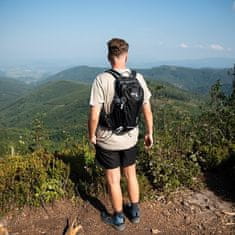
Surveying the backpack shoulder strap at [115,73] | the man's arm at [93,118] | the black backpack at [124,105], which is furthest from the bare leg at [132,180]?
the backpack shoulder strap at [115,73]

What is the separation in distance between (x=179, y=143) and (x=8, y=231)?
2762 millimetres

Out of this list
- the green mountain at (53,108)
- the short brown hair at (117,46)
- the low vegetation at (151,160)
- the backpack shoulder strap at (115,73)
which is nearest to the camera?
the short brown hair at (117,46)

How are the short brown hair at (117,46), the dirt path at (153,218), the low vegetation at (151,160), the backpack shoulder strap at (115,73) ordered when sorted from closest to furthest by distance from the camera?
1. the short brown hair at (117,46)
2. the backpack shoulder strap at (115,73)
3. the dirt path at (153,218)
4. the low vegetation at (151,160)

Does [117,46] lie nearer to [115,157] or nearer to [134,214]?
[115,157]

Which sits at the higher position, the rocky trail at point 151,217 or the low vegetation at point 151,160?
the low vegetation at point 151,160

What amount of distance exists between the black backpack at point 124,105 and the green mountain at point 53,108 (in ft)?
264

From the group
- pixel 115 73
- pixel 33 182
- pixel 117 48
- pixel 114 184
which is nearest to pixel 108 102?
pixel 115 73

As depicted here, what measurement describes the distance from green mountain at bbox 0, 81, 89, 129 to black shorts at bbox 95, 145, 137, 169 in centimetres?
8034

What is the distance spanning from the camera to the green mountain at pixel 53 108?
11231 centimetres

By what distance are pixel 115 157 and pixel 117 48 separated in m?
1.06

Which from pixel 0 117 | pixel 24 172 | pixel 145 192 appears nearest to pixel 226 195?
pixel 145 192

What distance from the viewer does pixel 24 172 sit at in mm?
3799

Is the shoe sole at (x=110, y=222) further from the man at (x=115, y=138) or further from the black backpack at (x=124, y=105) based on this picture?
the black backpack at (x=124, y=105)

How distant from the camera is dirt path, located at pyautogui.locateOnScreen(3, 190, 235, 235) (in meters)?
3.25
